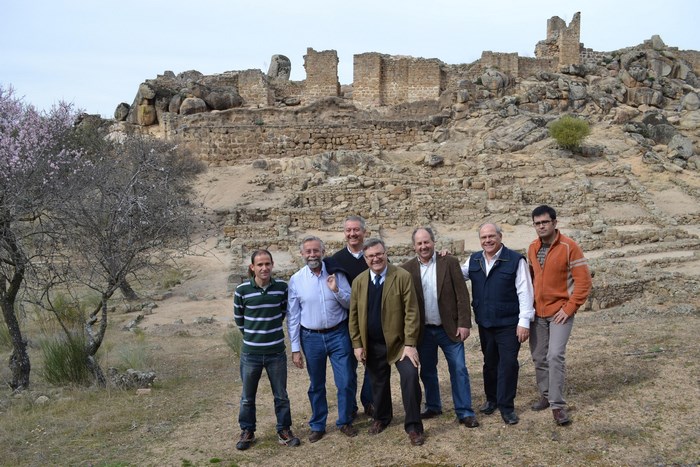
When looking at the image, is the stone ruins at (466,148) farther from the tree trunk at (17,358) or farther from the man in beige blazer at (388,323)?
the tree trunk at (17,358)

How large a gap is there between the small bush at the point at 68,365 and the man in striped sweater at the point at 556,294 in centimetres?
503

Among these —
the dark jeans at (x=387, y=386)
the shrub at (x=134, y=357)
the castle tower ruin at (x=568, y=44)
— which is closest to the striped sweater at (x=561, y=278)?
the dark jeans at (x=387, y=386)

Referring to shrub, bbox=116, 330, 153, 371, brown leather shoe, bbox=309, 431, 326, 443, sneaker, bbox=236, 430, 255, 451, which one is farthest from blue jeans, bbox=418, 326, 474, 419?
shrub, bbox=116, 330, 153, 371

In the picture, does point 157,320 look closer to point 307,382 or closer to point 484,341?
point 307,382

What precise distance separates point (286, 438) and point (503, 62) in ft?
93.6

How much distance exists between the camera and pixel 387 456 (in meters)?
4.57

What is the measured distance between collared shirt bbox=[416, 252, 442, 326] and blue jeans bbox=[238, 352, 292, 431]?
1.24 meters

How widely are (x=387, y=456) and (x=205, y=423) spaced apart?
6.38 ft

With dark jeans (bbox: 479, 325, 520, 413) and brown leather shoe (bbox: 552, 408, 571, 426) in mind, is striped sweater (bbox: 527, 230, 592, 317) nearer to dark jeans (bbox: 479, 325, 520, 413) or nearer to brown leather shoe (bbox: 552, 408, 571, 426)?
dark jeans (bbox: 479, 325, 520, 413)

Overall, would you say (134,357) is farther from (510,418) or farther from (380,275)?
(510,418)

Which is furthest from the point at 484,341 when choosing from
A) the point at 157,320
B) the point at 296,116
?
the point at 296,116

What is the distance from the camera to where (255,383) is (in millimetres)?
5070

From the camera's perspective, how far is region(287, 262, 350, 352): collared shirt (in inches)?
195

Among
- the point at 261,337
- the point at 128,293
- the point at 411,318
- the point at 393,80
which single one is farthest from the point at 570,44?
the point at 261,337
